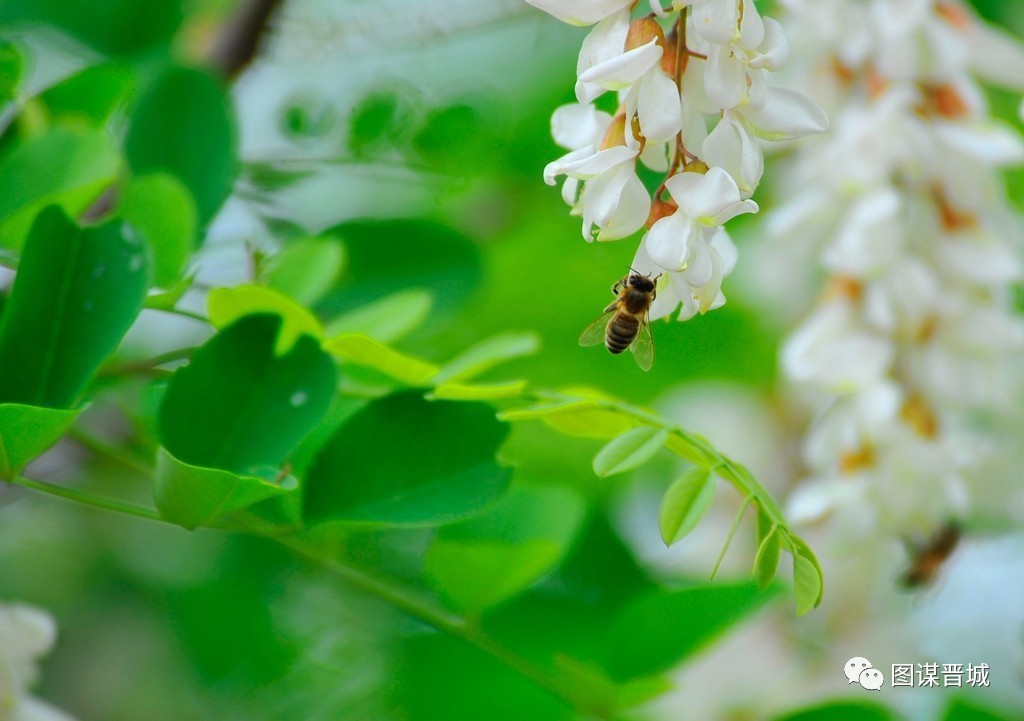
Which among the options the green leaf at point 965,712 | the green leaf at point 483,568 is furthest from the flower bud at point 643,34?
the green leaf at point 965,712

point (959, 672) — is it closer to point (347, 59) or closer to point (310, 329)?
point (310, 329)

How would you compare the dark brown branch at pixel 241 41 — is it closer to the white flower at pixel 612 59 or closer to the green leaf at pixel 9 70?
the green leaf at pixel 9 70

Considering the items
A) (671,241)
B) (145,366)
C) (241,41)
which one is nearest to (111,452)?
(145,366)

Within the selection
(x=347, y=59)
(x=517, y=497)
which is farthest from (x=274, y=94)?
(x=517, y=497)

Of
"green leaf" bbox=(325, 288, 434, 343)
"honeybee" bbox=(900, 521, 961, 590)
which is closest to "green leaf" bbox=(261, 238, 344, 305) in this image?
"green leaf" bbox=(325, 288, 434, 343)

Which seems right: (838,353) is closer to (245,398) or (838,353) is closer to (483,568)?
(483,568)

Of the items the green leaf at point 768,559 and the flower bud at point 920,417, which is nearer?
the green leaf at point 768,559
